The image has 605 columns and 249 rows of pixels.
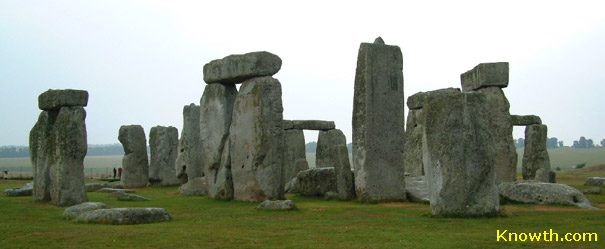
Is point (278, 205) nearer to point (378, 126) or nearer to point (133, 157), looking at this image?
point (378, 126)

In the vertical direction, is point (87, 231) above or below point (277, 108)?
below

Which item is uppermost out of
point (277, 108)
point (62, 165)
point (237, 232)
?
point (277, 108)

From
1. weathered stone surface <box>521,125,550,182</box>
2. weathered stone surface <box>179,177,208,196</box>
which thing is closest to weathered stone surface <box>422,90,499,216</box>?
weathered stone surface <box>179,177,208,196</box>

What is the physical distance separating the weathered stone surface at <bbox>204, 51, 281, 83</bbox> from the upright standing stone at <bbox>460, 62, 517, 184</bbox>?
698 centimetres

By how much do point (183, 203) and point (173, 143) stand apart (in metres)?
11.5

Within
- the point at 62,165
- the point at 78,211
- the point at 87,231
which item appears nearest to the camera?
the point at 87,231

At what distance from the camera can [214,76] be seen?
18.4 m

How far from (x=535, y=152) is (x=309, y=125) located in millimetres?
10714

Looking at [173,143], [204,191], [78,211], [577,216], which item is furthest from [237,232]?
[173,143]

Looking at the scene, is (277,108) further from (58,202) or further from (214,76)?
(58,202)

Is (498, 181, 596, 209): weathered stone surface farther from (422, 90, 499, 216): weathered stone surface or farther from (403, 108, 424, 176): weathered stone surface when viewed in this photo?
(403, 108, 424, 176): weathered stone surface

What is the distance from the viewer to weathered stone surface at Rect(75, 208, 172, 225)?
11.1 meters

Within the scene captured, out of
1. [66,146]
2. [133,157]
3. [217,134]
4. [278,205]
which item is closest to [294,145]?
[133,157]

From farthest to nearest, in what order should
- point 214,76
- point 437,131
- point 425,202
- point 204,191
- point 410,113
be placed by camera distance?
point 410,113
point 204,191
point 214,76
point 425,202
point 437,131
